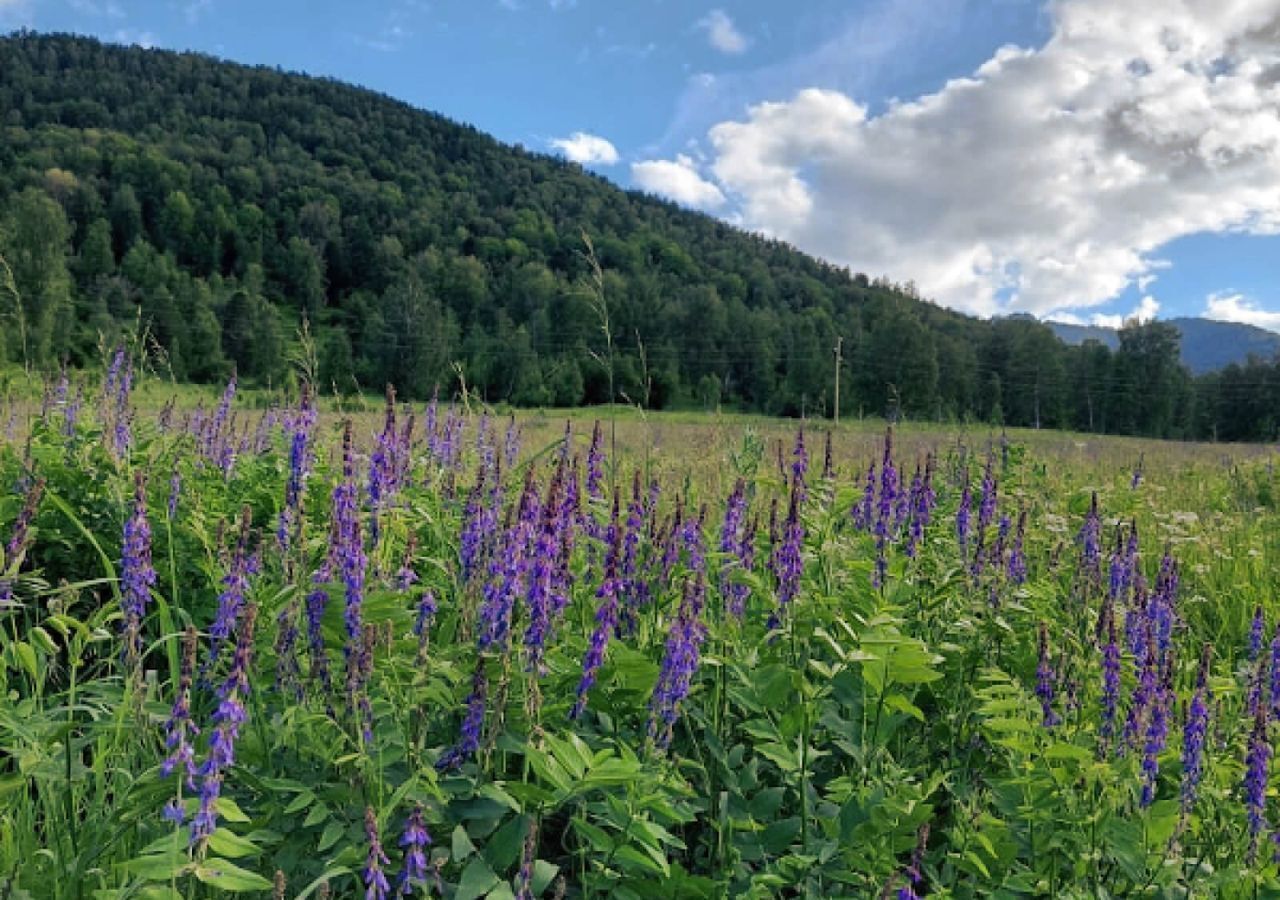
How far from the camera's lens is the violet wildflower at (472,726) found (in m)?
2.21

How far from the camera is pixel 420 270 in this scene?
111 metres

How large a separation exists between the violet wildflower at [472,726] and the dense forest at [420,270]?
17.3 m

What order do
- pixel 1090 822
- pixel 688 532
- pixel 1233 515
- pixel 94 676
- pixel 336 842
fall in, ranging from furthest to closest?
pixel 1233 515, pixel 94 676, pixel 688 532, pixel 1090 822, pixel 336 842

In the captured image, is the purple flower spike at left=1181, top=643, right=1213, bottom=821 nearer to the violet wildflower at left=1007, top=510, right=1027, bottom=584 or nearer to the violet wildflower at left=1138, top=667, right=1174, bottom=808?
the violet wildflower at left=1138, top=667, right=1174, bottom=808

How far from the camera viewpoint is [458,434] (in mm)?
7164

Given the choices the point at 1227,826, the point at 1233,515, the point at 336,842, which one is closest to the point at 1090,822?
the point at 1227,826

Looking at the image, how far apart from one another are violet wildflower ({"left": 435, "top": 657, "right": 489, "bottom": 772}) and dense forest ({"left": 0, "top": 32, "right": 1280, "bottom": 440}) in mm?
17291

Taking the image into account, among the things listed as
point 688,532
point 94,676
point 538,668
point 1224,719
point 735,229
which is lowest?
point 94,676

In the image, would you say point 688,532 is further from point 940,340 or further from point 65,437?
point 940,340

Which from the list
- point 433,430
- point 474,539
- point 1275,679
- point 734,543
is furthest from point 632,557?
point 433,430

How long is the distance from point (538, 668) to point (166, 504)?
304 cm

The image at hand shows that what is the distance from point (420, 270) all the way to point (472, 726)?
115579mm

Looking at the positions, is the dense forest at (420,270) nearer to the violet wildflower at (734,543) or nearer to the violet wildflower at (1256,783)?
the violet wildflower at (734,543)

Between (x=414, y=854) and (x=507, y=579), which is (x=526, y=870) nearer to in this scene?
(x=414, y=854)
